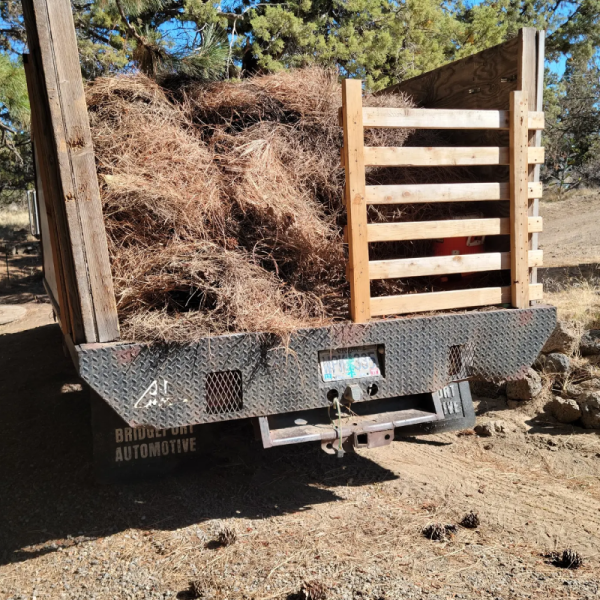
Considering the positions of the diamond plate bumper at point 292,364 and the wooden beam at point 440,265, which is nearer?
the diamond plate bumper at point 292,364

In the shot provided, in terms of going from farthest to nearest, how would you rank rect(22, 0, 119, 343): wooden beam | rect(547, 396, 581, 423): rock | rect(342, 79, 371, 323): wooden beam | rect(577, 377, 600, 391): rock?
rect(577, 377, 600, 391): rock, rect(547, 396, 581, 423): rock, rect(342, 79, 371, 323): wooden beam, rect(22, 0, 119, 343): wooden beam

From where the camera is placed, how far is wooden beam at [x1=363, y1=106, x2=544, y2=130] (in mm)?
3133

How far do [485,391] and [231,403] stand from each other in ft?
10.2

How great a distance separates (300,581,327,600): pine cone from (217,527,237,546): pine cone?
1.89ft

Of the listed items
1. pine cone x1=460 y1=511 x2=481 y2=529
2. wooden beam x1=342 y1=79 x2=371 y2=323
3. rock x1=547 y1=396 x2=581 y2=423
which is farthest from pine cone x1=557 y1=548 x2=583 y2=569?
rock x1=547 y1=396 x2=581 y2=423

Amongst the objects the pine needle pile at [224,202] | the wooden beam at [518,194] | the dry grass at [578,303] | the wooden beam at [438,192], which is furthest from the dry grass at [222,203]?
the dry grass at [578,303]

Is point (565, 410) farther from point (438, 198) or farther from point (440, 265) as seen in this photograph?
point (438, 198)

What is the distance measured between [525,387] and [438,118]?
107 inches

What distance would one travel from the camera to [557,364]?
5.31 m

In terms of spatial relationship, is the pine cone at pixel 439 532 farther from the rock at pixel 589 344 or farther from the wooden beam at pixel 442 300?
the rock at pixel 589 344

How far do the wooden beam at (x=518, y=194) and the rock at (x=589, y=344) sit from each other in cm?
244

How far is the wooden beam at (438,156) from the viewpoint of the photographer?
315 cm

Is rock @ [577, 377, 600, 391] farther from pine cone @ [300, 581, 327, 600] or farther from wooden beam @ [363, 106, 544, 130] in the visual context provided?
pine cone @ [300, 581, 327, 600]

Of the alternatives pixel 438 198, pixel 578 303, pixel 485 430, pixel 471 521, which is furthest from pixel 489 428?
pixel 578 303
